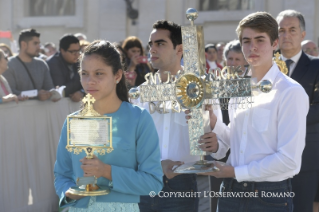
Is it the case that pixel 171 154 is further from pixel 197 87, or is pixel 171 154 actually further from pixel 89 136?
pixel 89 136

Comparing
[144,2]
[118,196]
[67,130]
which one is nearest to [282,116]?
[118,196]

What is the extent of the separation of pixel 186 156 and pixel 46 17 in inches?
596

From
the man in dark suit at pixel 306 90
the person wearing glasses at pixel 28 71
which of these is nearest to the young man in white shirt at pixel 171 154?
the man in dark suit at pixel 306 90

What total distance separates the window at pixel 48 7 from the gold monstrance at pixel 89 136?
16114 millimetres

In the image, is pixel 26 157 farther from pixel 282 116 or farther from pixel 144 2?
pixel 144 2

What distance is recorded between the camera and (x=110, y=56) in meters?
2.90

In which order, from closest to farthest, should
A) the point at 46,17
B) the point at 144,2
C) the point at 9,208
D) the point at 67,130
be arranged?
the point at 67,130 < the point at 9,208 < the point at 144,2 < the point at 46,17

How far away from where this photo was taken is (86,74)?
112 inches

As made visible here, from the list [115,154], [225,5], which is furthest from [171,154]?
[225,5]

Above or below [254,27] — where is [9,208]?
below

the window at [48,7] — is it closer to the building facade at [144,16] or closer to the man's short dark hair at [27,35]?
the building facade at [144,16]

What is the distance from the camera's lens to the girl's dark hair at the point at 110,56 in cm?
287

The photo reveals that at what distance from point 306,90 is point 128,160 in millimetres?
2148

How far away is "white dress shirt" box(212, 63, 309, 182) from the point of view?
3082 millimetres
